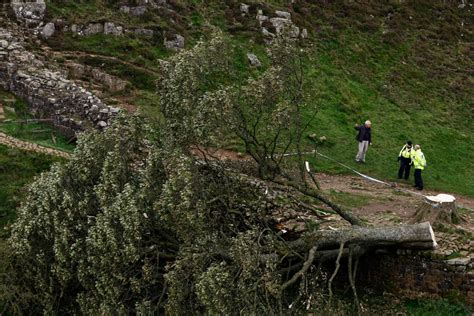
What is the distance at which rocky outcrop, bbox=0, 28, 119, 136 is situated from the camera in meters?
28.1

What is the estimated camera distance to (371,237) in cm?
1914

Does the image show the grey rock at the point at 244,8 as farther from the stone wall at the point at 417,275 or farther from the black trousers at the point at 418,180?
the stone wall at the point at 417,275

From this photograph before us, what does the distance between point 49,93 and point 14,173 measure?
5.90 metres

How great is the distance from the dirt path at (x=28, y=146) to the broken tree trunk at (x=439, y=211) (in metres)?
13.9

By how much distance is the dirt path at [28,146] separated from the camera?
2611 cm

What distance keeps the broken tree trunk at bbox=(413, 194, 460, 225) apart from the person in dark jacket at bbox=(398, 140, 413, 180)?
625 cm

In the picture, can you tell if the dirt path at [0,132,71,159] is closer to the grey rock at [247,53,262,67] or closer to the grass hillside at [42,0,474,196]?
the grass hillside at [42,0,474,196]

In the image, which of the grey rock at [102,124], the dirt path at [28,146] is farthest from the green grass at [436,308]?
the grey rock at [102,124]

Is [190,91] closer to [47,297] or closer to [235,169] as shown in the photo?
[235,169]

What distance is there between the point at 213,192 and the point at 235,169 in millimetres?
2121

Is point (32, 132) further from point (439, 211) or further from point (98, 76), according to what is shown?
point (439, 211)

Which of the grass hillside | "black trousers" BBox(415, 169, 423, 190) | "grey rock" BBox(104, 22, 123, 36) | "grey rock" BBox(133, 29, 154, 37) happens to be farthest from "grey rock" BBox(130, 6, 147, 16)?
"black trousers" BBox(415, 169, 423, 190)

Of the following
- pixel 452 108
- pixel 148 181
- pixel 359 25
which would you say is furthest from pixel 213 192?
pixel 359 25

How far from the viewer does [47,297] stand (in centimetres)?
1856
